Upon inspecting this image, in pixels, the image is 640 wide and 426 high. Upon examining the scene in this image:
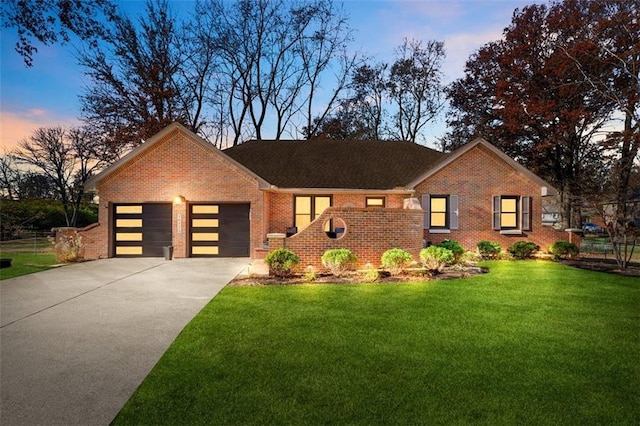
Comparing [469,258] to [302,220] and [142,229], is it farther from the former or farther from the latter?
[142,229]

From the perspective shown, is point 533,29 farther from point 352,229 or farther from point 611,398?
point 611,398

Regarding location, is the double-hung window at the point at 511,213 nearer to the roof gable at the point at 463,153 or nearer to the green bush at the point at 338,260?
the roof gable at the point at 463,153

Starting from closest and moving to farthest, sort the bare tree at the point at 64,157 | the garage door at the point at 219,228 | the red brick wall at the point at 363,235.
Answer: the red brick wall at the point at 363,235, the garage door at the point at 219,228, the bare tree at the point at 64,157

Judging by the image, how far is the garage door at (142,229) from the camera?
1602 centimetres

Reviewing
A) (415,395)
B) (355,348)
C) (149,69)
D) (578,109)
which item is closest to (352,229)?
(355,348)

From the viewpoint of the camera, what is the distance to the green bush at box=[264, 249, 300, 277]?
11055 mm

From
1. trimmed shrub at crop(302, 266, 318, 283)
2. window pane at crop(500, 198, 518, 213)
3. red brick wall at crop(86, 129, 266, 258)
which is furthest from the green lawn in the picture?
window pane at crop(500, 198, 518, 213)

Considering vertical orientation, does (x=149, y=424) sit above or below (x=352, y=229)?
below

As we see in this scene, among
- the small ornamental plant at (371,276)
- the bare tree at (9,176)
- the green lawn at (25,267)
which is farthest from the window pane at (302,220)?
the bare tree at (9,176)

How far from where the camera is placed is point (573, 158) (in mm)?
25703

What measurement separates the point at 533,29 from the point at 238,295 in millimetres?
28006

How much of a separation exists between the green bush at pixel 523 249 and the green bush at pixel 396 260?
23.8 feet

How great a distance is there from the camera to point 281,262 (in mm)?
11078

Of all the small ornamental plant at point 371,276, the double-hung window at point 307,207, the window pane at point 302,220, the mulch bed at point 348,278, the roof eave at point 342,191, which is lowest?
the mulch bed at point 348,278
